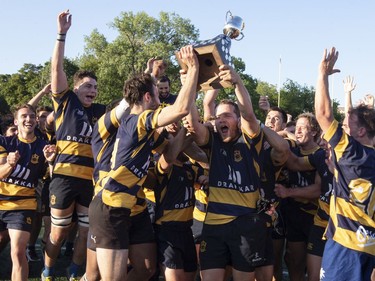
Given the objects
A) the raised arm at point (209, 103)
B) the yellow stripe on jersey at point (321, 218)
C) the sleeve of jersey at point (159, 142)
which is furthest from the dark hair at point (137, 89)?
the yellow stripe on jersey at point (321, 218)

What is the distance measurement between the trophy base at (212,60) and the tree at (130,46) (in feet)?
132

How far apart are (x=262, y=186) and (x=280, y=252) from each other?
1274mm

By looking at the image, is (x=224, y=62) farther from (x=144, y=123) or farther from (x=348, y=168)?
(x=348, y=168)

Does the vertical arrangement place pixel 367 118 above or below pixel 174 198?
above

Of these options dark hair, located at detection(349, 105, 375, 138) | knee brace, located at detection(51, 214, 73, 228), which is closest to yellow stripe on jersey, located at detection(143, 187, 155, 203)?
knee brace, located at detection(51, 214, 73, 228)

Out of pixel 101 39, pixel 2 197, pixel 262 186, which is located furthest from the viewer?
pixel 101 39

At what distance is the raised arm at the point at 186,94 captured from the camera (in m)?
4.52

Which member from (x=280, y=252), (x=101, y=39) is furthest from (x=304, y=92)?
(x=280, y=252)

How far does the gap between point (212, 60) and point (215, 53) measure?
180mm

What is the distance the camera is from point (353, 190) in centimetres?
459

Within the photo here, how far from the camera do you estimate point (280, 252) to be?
22.4 ft

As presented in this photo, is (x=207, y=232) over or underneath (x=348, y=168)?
underneath

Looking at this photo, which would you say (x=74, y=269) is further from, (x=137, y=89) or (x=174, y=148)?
(x=137, y=89)

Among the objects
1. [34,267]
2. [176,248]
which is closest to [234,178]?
[176,248]
